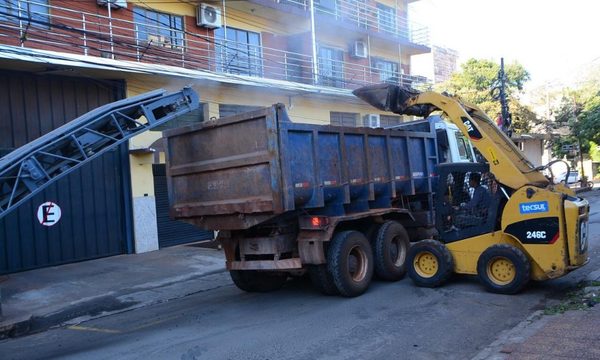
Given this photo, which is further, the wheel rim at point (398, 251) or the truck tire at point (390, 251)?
the wheel rim at point (398, 251)

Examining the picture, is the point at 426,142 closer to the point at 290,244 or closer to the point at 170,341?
the point at 290,244

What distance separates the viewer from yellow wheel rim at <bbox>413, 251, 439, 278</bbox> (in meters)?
7.93

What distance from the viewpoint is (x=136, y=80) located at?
13.2m

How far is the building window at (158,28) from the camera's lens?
13883 millimetres

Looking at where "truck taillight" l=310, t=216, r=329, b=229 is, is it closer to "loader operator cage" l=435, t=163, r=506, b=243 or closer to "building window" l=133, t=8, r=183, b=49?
"loader operator cage" l=435, t=163, r=506, b=243

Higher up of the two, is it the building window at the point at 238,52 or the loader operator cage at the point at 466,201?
the building window at the point at 238,52

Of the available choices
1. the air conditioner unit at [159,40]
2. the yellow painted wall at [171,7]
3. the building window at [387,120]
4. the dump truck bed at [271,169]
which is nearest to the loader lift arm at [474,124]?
the dump truck bed at [271,169]

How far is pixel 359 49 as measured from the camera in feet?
70.0

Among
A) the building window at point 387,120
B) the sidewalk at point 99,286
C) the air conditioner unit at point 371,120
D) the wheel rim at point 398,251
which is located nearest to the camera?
the sidewalk at point 99,286

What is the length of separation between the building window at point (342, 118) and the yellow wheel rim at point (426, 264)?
11540 mm

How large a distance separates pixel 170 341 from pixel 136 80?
28.7ft

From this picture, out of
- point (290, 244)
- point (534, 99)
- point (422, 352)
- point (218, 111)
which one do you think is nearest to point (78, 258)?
point (218, 111)

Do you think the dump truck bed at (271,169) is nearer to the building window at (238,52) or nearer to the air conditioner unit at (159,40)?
the air conditioner unit at (159,40)

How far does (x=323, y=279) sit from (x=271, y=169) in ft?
6.15
